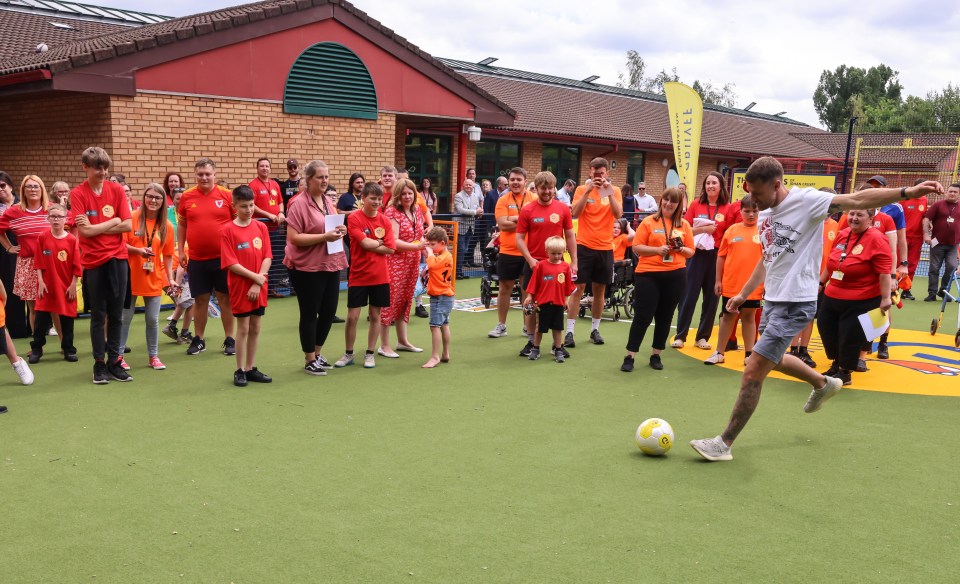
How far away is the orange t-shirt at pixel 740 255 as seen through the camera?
7812 mm

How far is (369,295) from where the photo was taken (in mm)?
7578

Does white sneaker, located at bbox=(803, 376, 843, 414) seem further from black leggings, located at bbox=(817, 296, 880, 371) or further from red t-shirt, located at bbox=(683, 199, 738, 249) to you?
red t-shirt, located at bbox=(683, 199, 738, 249)

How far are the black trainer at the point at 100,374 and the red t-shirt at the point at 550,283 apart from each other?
404cm

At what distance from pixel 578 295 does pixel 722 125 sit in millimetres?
26033

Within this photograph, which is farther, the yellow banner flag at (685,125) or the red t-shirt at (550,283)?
the yellow banner flag at (685,125)

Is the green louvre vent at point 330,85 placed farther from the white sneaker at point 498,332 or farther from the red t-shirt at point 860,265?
the red t-shirt at point 860,265

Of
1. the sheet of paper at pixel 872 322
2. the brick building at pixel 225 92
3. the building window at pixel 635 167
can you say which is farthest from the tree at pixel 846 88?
the sheet of paper at pixel 872 322

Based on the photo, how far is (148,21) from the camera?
18641mm

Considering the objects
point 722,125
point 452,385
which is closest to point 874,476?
point 452,385

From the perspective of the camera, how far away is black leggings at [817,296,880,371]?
720cm

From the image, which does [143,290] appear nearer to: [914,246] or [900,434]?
[900,434]

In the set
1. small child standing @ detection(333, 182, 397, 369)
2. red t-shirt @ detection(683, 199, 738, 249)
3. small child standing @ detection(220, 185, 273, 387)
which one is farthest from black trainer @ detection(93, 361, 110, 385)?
red t-shirt @ detection(683, 199, 738, 249)

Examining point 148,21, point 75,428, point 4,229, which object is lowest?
point 75,428

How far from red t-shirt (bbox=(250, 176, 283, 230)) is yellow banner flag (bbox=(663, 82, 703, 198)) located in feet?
30.2
